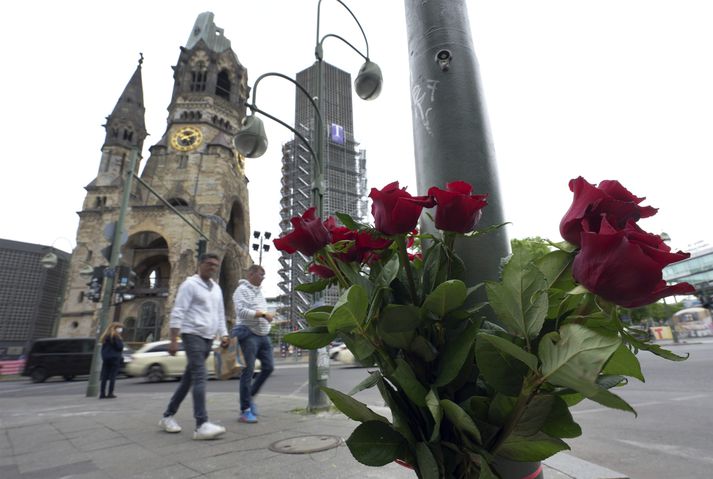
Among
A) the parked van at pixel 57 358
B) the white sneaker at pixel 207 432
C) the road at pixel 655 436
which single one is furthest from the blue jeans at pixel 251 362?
the parked van at pixel 57 358

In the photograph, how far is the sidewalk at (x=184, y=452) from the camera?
7.89 feet

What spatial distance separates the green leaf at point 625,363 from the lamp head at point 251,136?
5.34 meters

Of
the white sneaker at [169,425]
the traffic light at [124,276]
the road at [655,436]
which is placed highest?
the traffic light at [124,276]

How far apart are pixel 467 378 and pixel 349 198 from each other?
58.8m

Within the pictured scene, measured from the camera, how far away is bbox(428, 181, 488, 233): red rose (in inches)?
30.7

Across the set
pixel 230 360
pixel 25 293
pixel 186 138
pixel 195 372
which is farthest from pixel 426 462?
pixel 25 293

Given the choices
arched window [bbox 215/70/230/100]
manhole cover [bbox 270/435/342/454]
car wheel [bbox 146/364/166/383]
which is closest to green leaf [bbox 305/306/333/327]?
manhole cover [bbox 270/435/342/454]

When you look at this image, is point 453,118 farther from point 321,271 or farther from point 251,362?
point 251,362

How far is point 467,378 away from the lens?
79 centimetres

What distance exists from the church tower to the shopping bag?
25.9 m

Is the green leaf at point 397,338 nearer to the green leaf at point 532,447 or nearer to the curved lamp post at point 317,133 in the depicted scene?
the green leaf at point 532,447

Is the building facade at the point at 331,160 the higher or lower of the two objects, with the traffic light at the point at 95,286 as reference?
higher

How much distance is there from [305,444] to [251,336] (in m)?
1.69

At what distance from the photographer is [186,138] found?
38688 mm
